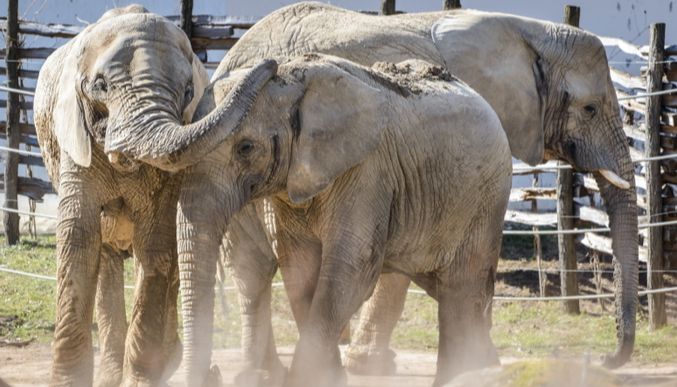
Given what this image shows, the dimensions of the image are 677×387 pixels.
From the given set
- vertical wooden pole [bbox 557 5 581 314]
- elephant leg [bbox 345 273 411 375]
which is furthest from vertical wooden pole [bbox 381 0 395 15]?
elephant leg [bbox 345 273 411 375]

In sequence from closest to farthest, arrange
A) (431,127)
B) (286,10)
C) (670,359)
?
(431,127) → (286,10) → (670,359)

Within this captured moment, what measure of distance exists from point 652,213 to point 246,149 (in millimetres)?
5492

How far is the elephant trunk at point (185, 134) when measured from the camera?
7.14 meters

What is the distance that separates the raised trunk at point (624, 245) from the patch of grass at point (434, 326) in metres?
0.84

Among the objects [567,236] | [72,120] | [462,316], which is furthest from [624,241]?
[72,120]

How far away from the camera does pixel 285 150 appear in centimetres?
762

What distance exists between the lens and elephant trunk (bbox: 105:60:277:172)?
7.14 meters

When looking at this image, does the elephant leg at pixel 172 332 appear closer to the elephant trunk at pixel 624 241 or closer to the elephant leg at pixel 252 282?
the elephant leg at pixel 252 282

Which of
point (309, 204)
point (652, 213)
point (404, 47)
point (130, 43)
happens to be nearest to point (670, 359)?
point (652, 213)

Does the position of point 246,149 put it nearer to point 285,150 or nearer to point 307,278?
point 285,150

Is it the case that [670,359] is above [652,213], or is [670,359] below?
below

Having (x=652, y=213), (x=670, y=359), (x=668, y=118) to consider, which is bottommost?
(x=670, y=359)

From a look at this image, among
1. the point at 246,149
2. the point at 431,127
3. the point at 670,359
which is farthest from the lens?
the point at 670,359

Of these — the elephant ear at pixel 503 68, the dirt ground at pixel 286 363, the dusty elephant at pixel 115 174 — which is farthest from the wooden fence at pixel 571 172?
the dusty elephant at pixel 115 174
